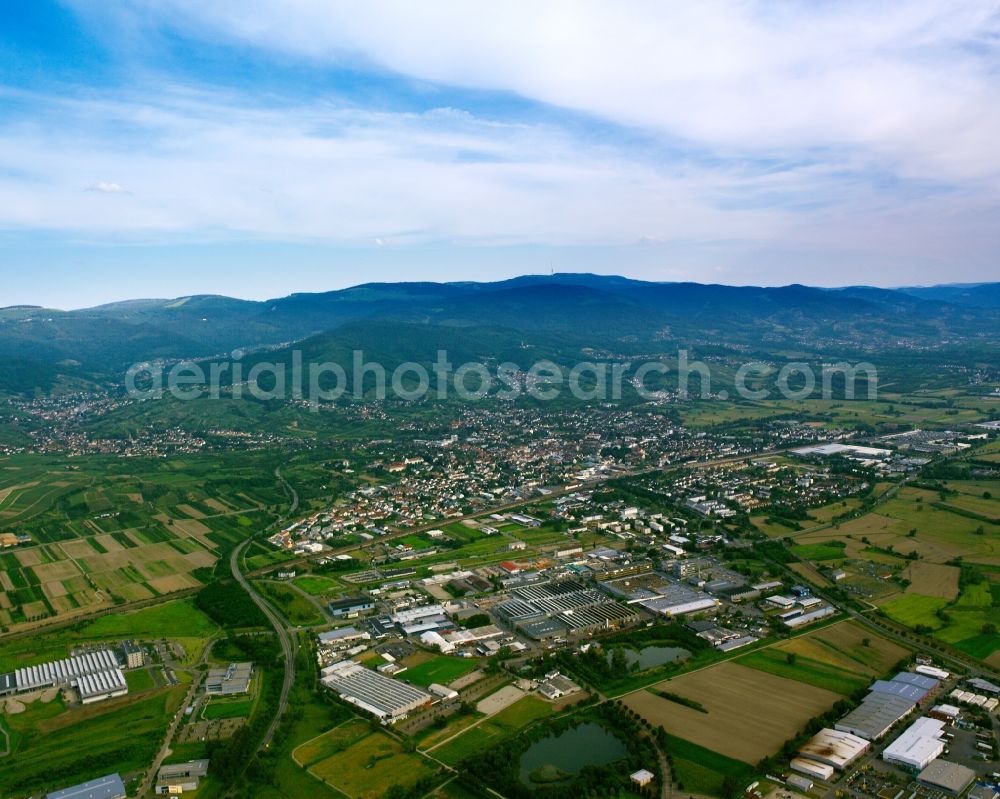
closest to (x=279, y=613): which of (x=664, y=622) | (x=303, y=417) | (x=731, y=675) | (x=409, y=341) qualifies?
(x=664, y=622)

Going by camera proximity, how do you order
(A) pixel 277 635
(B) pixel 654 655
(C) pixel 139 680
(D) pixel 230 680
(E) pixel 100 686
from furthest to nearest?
(A) pixel 277 635
(B) pixel 654 655
(C) pixel 139 680
(D) pixel 230 680
(E) pixel 100 686

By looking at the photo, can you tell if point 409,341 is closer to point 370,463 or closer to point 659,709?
point 370,463

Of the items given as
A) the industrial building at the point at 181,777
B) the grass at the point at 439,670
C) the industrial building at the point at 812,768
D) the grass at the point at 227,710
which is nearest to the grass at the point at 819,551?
the industrial building at the point at 812,768

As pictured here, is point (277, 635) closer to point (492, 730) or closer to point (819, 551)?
point (492, 730)

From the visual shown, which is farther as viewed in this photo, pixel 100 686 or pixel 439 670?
pixel 439 670

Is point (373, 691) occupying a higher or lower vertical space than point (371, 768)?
higher

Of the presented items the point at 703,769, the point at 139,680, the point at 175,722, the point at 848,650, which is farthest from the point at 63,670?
the point at 848,650

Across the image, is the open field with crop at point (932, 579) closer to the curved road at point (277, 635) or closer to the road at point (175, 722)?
the curved road at point (277, 635)
